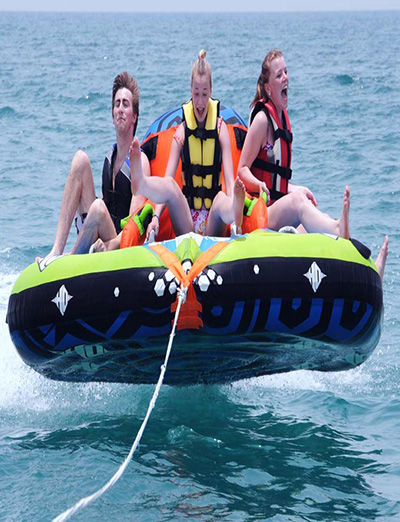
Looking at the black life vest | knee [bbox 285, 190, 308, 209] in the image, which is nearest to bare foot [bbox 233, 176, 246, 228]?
knee [bbox 285, 190, 308, 209]

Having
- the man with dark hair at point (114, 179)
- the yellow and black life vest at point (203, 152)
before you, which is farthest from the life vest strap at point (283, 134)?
the man with dark hair at point (114, 179)

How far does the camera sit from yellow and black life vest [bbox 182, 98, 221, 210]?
488 cm

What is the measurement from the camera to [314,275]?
13.0 feet

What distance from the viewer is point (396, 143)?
13.8m

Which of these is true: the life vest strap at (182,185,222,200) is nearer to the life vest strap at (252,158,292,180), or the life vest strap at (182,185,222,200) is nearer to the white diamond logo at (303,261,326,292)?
the life vest strap at (252,158,292,180)

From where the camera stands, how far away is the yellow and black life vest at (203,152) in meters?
4.88

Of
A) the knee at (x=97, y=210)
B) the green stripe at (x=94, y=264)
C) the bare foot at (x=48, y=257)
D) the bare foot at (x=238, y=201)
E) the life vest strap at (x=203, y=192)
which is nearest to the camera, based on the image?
the green stripe at (x=94, y=264)

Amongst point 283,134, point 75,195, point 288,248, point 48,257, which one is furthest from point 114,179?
point 288,248

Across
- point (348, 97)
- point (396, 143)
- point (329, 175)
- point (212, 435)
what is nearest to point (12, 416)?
point (212, 435)

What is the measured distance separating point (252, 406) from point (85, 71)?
21.3 m

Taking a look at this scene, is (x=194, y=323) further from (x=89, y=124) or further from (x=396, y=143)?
(x=89, y=124)

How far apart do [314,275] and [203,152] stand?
1212mm

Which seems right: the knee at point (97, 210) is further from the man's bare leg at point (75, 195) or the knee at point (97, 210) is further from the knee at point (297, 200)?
the knee at point (297, 200)

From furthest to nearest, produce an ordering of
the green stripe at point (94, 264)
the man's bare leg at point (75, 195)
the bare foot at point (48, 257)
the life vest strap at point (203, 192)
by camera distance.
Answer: the life vest strap at point (203, 192) → the man's bare leg at point (75, 195) → the bare foot at point (48, 257) → the green stripe at point (94, 264)
